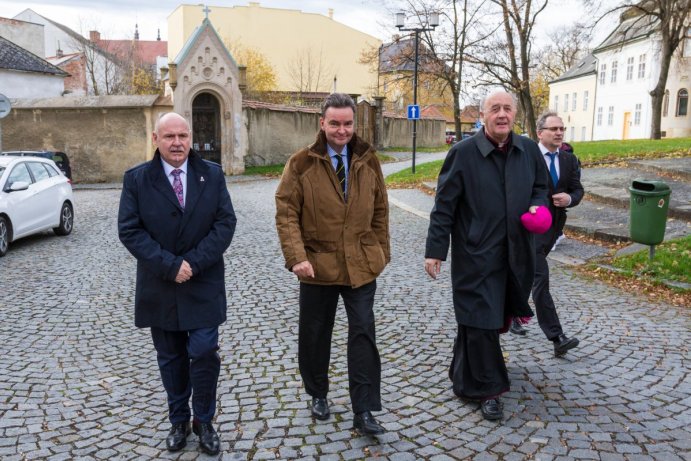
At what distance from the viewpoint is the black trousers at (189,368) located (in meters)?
3.68

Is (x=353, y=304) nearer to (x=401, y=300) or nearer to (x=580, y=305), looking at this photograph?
(x=401, y=300)

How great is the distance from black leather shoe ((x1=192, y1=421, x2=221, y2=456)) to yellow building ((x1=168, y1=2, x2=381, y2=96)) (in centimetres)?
6181

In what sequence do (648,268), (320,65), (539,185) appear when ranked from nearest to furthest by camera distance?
(539,185) < (648,268) < (320,65)

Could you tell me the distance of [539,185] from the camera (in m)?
4.34

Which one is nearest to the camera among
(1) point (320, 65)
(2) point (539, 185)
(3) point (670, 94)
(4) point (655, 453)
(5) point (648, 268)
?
(4) point (655, 453)

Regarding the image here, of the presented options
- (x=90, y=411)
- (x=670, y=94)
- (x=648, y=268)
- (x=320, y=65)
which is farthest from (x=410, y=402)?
(x=320, y=65)

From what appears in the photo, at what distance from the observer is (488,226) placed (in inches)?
163

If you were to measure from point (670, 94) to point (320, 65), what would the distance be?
107ft

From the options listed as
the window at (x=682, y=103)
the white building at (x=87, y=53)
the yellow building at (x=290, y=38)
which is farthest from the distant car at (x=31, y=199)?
the yellow building at (x=290, y=38)

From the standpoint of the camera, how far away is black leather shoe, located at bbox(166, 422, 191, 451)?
374 centimetres

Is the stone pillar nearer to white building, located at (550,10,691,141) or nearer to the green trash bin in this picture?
white building, located at (550,10,691,141)

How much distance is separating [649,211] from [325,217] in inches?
229

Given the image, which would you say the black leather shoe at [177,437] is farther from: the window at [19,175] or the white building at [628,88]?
the white building at [628,88]

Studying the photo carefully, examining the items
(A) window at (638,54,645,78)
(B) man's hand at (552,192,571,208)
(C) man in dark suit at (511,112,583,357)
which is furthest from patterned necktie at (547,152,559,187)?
(A) window at (638,54,645,78)
